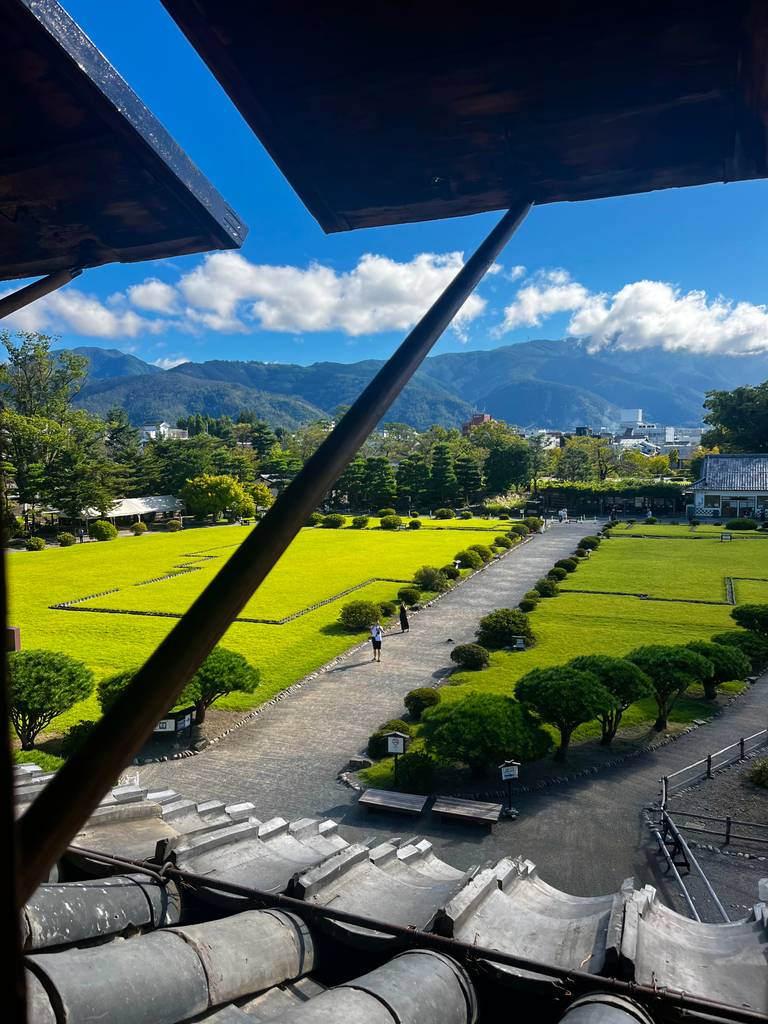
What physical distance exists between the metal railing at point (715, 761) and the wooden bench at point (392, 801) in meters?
3.21

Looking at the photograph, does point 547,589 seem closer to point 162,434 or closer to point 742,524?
point 742,524

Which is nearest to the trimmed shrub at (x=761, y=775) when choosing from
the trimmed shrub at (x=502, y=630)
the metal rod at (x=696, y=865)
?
the metal rod at (x=696, y=865)

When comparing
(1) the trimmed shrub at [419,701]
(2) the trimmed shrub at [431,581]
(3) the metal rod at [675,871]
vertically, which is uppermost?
(2) the trimmed shrub at [431,581]

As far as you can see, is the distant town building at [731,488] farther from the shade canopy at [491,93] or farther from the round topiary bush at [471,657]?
the shade canopy at [491,93]

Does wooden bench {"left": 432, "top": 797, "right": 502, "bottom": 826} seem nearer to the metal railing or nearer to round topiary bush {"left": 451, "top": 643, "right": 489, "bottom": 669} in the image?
the metal railing

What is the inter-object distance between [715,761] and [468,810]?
423 cm

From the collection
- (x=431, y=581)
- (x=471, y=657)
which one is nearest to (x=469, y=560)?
(x=431, y=581)

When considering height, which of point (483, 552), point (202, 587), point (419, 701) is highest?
point (483, 552)

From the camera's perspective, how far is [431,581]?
22.1m

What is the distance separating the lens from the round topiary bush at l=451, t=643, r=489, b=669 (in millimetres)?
14000

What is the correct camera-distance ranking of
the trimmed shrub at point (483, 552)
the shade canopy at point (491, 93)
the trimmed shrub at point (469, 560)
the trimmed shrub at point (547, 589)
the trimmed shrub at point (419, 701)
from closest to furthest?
1. the shade canopy at point (491, 93)
2. the trimmed shrub at point (419, 701)
3. the trimmed shrub at point (547, 589)
4. the trimmed shrub at point (469, 560)
5. the trimmed shrub at point (483, 552)

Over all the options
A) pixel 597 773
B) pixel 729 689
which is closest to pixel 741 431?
pixel 729 689

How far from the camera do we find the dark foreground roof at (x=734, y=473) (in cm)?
4009

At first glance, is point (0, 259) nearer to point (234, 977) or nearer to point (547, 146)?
point (547, 146)
